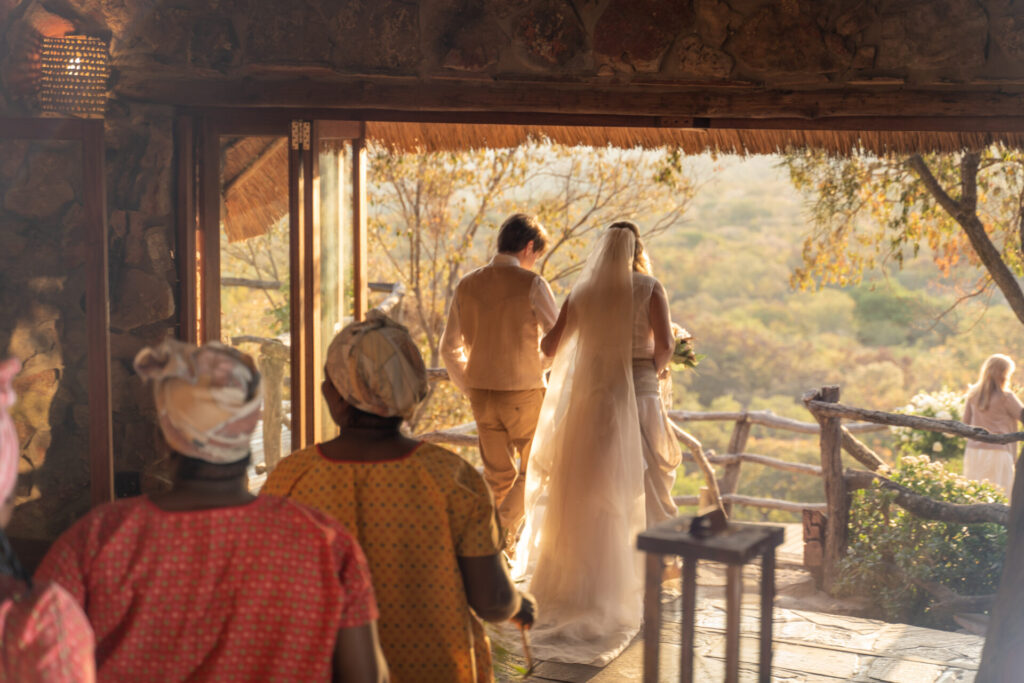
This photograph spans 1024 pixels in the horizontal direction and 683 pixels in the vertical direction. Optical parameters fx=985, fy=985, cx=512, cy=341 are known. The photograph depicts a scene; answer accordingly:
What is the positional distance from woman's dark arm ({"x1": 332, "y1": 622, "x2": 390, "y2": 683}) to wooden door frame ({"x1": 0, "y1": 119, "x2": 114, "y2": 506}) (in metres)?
2.77

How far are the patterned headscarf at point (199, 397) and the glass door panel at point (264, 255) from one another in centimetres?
285

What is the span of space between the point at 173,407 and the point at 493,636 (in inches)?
88.4

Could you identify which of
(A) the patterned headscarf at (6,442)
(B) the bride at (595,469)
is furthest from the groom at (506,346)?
(A) the patterned headscarf at (6,442)

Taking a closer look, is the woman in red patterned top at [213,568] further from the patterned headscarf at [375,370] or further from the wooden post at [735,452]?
the wooden post at [735,452]

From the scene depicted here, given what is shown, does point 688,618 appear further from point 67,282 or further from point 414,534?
point 67,282

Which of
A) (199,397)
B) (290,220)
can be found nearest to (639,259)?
(290,220)

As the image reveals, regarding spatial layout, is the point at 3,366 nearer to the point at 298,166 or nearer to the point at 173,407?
the point at 173,407

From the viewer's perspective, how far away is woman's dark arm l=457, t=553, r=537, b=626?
2.08 metres

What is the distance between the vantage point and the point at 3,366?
1459 millimetres

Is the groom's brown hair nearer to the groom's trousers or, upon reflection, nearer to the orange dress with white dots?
the groom's trousers

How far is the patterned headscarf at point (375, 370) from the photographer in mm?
2008

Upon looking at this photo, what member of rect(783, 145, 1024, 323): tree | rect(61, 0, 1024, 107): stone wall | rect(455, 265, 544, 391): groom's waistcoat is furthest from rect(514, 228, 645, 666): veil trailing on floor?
rect(783, 145, 1024, 323): tree

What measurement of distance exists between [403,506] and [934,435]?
6937 mm

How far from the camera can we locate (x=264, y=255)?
15.2ft
